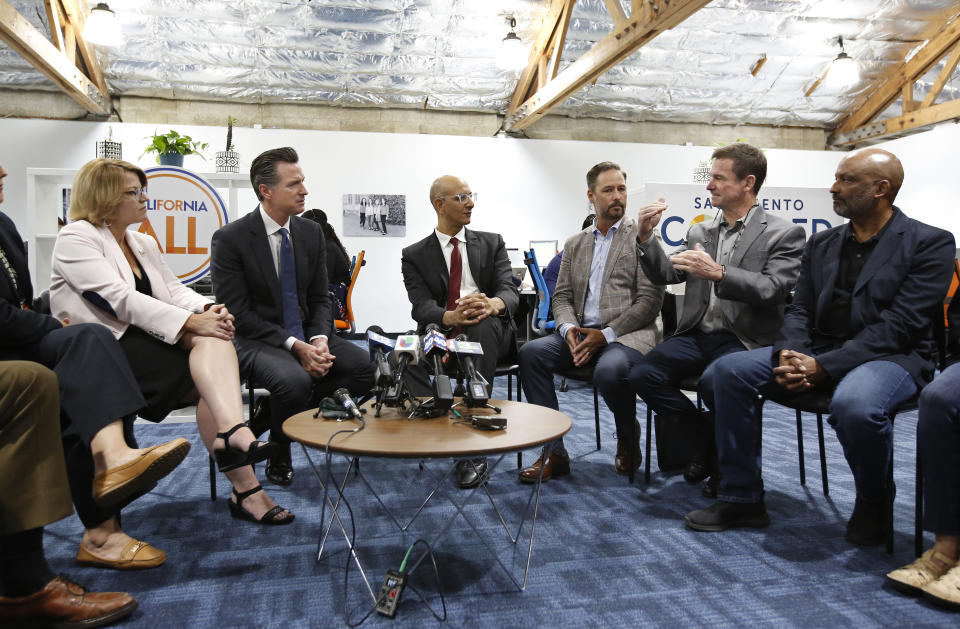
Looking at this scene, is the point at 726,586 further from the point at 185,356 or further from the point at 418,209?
the point at 418,209

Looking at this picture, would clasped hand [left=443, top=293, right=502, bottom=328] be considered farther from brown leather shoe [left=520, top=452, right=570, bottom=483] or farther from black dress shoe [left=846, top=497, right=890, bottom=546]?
black dress shoe [left=846, top=497, right=890, bottom=546]

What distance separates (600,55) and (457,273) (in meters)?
4.54

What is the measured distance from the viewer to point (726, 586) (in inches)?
68.8

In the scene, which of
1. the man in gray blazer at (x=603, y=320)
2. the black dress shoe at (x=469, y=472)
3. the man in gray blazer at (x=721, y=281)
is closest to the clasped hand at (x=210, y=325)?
the black dress shoe at (x=469, y=472)

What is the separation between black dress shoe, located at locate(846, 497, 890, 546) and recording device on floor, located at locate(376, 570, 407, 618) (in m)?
1.44

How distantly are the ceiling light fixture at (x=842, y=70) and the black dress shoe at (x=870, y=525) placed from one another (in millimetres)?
7300

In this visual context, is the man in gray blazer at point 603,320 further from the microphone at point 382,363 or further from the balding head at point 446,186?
the microphone at point 382,363

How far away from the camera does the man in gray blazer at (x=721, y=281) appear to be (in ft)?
7.86

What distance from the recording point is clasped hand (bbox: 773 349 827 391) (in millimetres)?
2066

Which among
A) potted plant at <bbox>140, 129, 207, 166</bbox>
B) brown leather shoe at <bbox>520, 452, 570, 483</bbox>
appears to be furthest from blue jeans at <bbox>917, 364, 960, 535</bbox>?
potted plant at <bbox>140, 129, 207, 166</bbox>

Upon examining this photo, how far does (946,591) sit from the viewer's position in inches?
62.5

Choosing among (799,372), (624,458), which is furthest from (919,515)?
(624,458)

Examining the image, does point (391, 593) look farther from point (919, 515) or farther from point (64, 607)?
point (919, 515)

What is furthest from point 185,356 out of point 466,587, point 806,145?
point 806,145
